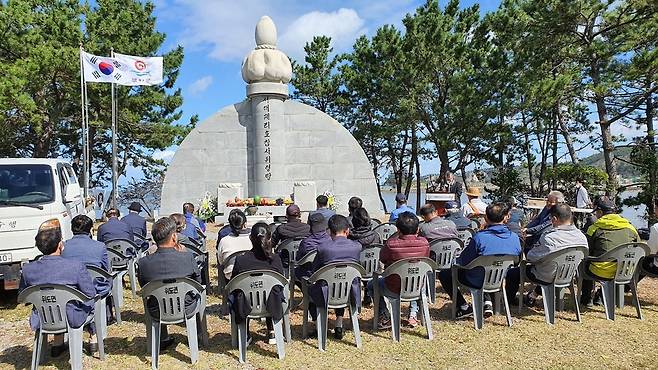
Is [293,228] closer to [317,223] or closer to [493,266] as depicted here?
[317,223]

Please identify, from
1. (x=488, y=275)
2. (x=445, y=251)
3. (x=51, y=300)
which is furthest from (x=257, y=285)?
(x=445, y=251)

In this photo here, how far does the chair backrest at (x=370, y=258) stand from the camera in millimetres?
5602

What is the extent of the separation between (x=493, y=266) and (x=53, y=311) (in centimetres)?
399

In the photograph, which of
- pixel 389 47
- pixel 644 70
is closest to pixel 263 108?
pixel 389 47

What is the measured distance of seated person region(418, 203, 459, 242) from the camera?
5980 mm

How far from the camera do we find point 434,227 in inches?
237

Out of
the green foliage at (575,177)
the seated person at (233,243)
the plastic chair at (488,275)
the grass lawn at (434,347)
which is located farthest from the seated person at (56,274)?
the green foliage at (575,177)

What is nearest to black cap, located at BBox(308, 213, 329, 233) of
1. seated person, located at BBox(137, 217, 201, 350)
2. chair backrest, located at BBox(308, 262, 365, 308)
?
chair backrest, located at BBox(308, 262, 365, 308)

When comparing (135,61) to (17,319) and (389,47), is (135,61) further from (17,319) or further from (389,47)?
(17,319)

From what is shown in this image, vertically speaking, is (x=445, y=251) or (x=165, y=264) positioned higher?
(x=165, y=264)

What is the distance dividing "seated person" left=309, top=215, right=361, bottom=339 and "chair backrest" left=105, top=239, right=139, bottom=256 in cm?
296

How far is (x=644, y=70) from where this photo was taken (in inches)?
451

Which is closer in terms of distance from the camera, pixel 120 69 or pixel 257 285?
pixel 257 285

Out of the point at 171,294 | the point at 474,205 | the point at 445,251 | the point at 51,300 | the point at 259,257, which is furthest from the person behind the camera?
the point at 474,205
